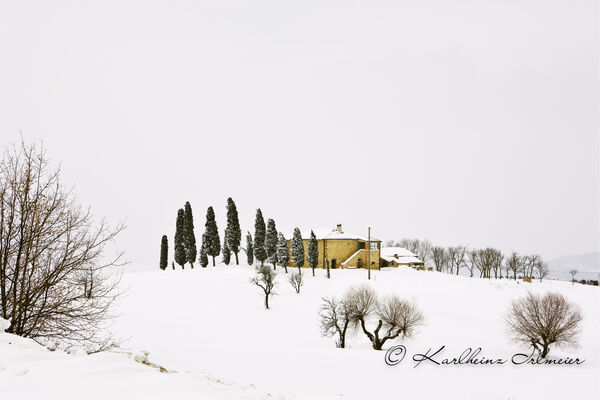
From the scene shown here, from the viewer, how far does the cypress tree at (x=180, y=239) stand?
64375mm

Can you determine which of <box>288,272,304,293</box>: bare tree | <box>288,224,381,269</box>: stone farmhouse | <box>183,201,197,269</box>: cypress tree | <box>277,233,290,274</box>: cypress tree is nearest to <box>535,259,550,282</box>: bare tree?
<box>288,224,381,269</box>: stone farmhouse

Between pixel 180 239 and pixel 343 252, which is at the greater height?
pixel 180 239

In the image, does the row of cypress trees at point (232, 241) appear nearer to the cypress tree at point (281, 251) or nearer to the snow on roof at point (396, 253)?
the cypress tree at point (281, 251)

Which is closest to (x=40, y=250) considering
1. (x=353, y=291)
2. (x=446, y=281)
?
(x=353, y=291)

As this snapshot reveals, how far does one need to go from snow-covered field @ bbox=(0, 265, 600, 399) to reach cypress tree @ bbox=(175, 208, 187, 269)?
36.5 feet

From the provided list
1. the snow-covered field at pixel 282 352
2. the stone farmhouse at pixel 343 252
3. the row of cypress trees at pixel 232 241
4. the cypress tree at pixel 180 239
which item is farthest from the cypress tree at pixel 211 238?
the stone farmhouse at pixel 343 252

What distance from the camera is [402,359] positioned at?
2136cm

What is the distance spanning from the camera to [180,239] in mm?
65000

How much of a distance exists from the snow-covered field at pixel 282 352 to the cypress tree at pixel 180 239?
11123mm

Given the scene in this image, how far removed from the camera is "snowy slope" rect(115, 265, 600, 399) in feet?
55.3

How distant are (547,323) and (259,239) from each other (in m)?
46.8

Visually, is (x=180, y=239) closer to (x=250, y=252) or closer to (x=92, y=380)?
(x=250, y=252)

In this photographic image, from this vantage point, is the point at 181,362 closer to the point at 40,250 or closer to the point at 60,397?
the point at 40,250

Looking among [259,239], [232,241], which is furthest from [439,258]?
[232,241]
